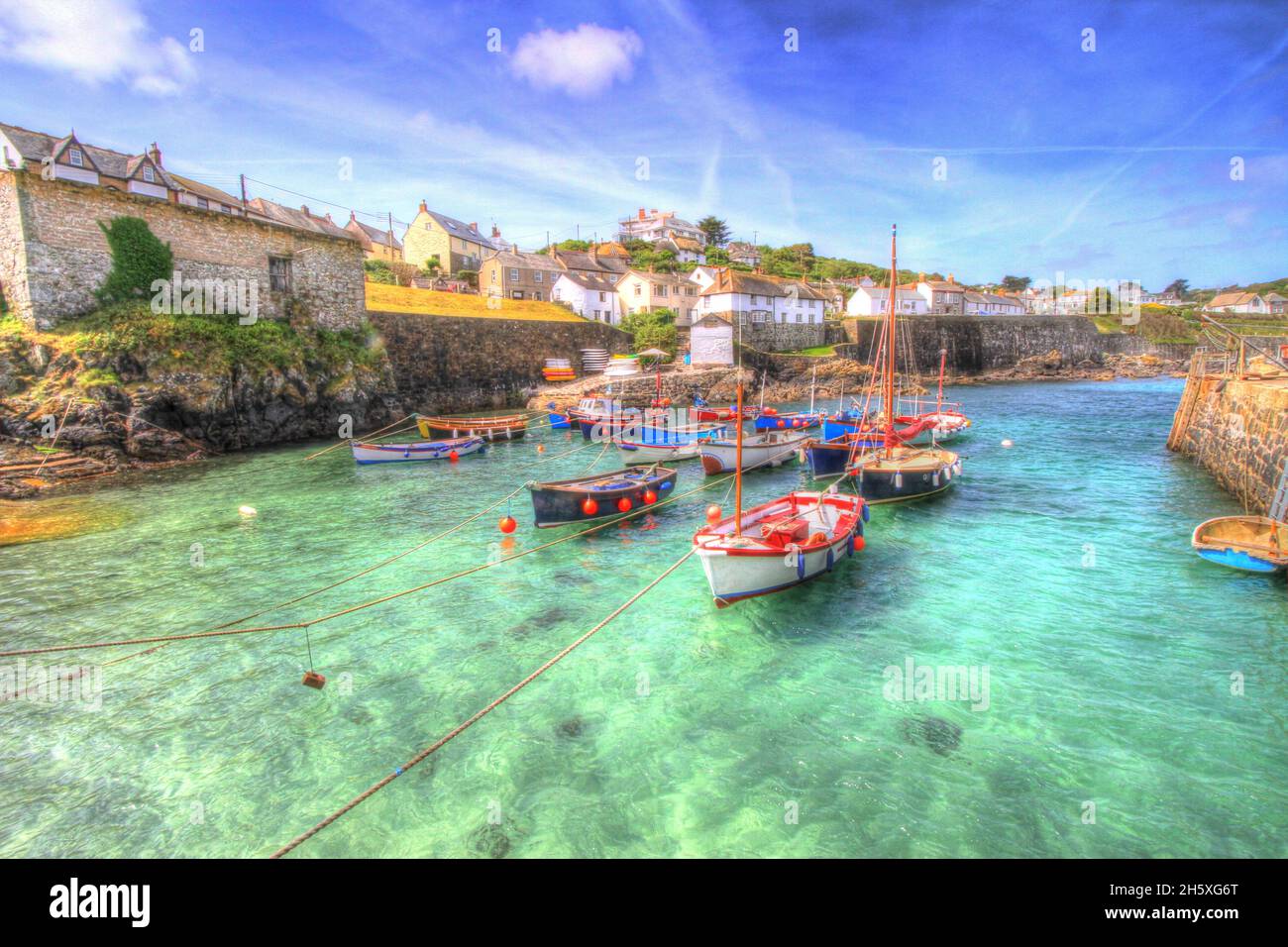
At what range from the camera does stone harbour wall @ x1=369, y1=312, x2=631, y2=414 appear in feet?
129

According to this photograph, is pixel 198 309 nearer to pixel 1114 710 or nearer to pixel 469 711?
pixel 469 711

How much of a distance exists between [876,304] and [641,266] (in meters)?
29.6

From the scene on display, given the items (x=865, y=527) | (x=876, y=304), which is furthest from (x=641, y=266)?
(x=865, y=527)

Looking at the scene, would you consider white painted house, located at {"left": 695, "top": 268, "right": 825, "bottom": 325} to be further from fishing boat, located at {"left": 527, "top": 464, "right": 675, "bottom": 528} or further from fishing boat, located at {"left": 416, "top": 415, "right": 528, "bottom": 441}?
fishing boat, located at {"left": 527, "top": 464, "right": 675, "bottom": 528}

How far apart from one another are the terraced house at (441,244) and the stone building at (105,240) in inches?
879

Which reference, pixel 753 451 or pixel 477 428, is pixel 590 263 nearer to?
pixel 477 428

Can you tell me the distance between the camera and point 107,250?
2602 centimetres

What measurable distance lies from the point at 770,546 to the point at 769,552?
0.92ft

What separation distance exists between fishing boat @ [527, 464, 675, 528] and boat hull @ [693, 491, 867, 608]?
491cm

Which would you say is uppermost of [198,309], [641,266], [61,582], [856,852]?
[641,266]

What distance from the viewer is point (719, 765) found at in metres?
7.81

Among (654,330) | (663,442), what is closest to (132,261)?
(663,442)

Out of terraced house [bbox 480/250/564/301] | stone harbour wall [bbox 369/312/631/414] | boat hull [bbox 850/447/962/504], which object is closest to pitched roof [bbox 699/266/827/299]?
stone harbour wall [bbox 369/312/631/414]

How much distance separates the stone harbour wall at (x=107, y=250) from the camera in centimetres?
2378
